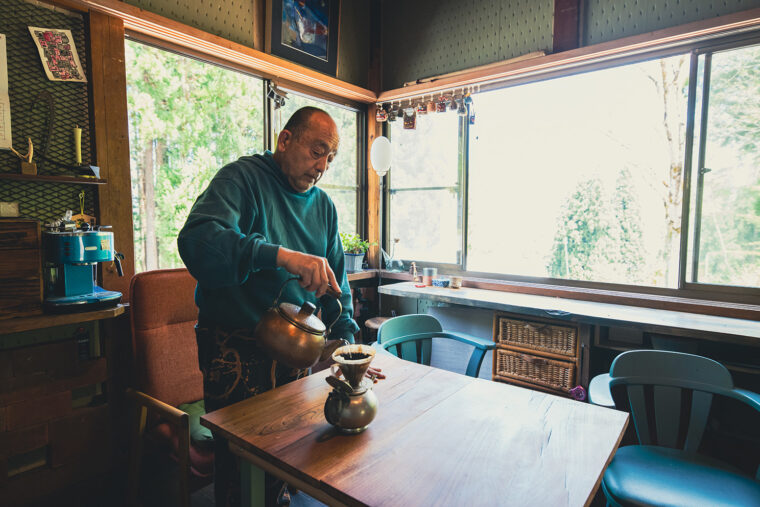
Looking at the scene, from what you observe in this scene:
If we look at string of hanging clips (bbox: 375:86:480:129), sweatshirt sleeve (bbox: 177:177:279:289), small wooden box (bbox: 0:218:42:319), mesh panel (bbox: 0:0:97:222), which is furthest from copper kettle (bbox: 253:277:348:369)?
string of hanging clips (bbox: 375:86:480:129)

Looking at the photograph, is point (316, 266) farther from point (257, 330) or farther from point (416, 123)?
point (416, 123)

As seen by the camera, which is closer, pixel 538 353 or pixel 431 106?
pixel 538 353

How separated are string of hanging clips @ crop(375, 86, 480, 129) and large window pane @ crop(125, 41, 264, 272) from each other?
4.34ft

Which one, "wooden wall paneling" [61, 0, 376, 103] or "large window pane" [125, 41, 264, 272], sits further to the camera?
"large window pane" [125, 41, 264, 272]

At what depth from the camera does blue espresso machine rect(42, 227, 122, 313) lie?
1.74m

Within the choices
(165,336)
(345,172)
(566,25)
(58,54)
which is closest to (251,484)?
(165,336)

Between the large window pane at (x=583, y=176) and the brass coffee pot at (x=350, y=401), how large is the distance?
7.79 feet

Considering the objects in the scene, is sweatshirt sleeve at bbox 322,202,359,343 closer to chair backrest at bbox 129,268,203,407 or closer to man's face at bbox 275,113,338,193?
man's face at bbox 275,113,338,193

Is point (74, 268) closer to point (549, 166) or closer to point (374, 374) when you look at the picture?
point (374, 374)

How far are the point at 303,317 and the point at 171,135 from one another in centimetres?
195

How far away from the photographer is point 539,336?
255 cm

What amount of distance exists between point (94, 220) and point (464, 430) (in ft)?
6.67

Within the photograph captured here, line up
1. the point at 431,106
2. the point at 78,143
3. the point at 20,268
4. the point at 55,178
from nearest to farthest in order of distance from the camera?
the point at 20,268 < the point at 55,178 < the point at 78,143 < the point at 431,106

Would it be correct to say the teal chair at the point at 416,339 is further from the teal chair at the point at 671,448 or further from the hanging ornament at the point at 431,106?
the hanging ornament at the point at 431,106
